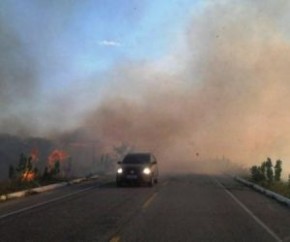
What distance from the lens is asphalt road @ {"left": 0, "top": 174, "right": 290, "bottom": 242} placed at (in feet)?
43.3

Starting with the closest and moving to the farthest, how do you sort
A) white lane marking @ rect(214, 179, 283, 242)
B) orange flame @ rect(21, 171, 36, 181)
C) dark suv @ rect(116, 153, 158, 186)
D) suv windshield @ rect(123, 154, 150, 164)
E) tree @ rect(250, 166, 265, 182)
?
white lane marking @ rect(214, 179, 283, 242)
orange flame @ rect(21, 171, 36, 181)
dark suv @ rect(116, 153, 158, 186)
suv windshield @ rect(123, 154, 150, 164)
tree @ rect(250, 166, 265, 182)

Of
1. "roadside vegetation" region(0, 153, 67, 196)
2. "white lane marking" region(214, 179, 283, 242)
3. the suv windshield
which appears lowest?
"white lane marking" region(214, 179, 283, 242)

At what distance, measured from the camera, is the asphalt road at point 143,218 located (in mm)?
13195

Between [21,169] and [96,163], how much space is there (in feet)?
123

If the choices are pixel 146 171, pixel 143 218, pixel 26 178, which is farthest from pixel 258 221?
pixel 26 178

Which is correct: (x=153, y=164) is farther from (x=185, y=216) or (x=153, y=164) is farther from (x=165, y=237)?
(x=165, y=237)

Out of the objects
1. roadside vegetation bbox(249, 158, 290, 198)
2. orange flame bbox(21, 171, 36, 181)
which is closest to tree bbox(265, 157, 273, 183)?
roadside vegetation bbox(249, 158, 290, 198)

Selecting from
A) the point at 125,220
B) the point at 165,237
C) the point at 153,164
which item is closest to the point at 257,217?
the point at 125,220

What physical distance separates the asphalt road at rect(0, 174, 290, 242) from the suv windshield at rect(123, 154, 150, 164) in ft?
27.8

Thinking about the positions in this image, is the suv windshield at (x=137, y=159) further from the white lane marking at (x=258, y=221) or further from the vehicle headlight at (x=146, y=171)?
the white lane marking at (x=258, y=221)

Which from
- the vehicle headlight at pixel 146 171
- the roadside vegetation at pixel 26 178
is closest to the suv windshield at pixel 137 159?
the vehicle headlight at pixel 146 171

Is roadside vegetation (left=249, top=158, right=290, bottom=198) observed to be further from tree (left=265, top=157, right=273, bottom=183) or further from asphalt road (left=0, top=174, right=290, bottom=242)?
asphalt road (left=0, top=174, right=290, bottom=242)

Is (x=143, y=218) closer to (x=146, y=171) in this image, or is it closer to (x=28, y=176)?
(x=146, y=171)

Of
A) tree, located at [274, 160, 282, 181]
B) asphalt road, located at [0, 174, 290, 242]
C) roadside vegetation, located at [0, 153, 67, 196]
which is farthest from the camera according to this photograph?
tree, located at [274, 160, 282, 181]
